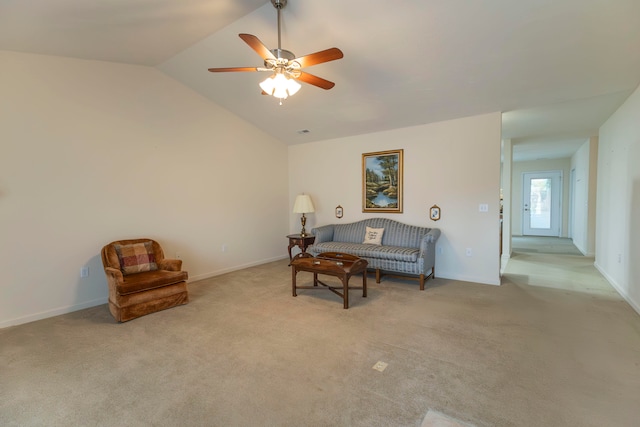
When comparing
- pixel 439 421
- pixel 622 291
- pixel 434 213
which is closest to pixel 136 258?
pixel 439 421

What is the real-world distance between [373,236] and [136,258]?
358cm

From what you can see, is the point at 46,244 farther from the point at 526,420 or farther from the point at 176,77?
the point at 526,420

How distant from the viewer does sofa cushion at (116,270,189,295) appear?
3.22 metres

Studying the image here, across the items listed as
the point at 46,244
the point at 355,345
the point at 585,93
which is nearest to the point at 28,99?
the point at 46,244

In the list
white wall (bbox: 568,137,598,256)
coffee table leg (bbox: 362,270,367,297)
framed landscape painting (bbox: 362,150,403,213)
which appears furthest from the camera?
white wall (bbox: 568,137,598,256)

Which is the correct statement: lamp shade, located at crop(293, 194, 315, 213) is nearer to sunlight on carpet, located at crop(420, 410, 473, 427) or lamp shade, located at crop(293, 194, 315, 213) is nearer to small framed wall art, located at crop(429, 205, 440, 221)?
small framed wall art, located at crop(429, 205, 440, 221)

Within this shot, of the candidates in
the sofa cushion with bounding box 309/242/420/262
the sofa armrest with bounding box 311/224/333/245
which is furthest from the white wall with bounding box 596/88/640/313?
the sofa armrest with bounding box 311/224/333/245

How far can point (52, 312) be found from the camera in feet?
11.3

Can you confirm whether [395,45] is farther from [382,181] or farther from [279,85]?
[382,181]

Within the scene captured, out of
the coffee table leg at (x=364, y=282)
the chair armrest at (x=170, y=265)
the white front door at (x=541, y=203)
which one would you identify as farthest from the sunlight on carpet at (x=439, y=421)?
the white front door at (x=541, y=203)

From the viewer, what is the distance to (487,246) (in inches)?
175

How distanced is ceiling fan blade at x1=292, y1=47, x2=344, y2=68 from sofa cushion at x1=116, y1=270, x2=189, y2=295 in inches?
112

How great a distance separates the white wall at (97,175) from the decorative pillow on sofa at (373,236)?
2391mm

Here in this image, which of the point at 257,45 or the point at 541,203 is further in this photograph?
the point at 541,203
